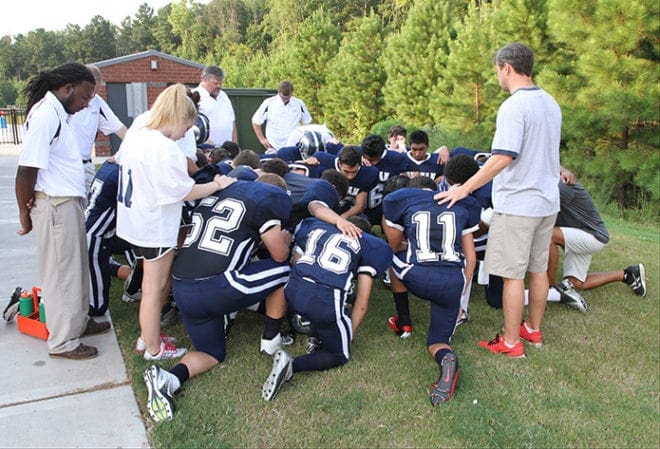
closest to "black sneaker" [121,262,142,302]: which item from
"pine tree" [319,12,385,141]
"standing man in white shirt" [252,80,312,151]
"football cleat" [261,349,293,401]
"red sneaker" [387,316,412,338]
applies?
"football cleat" [261,349,293,401]

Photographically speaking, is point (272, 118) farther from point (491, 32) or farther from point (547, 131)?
point (491, 32)

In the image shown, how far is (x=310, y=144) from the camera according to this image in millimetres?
6324

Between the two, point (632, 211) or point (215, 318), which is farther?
point (632, 211)

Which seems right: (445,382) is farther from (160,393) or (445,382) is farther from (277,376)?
(160,393)

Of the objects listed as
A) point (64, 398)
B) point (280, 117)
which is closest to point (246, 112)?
point (280, 117)

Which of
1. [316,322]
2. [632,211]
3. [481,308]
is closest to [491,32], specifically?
[632,211]

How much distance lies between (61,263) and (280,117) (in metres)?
5.08

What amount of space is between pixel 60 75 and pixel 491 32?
403 inches

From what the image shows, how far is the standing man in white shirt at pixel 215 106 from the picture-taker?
714 cm

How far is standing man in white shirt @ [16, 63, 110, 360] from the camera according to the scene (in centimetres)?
354

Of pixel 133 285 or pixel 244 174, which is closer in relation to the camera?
pixel 244 174

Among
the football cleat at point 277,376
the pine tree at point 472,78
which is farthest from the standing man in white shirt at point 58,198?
the pine tree at point 472,78

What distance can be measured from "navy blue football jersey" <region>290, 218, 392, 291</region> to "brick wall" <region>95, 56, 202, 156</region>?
15140 mm

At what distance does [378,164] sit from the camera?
20.1ft
